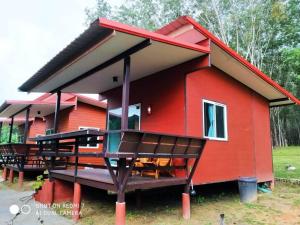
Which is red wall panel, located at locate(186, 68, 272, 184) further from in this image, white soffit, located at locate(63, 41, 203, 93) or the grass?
the grass

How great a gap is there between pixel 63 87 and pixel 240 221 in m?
5.59

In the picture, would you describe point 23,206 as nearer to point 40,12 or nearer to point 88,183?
point 88,183

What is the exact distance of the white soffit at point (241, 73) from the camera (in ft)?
21.2

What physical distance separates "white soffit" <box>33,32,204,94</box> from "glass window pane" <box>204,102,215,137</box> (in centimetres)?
146

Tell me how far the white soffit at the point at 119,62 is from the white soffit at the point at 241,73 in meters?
1.08

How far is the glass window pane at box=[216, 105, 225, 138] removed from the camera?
272 inches

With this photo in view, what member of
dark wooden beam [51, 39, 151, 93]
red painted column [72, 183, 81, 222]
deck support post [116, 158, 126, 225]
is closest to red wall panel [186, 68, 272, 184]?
dark wooden beam [51, 39, 151, 93]

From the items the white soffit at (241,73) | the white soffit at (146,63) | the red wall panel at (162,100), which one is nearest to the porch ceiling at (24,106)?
the white soffit at (146,63)

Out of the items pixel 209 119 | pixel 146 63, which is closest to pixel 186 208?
pixel 209 119

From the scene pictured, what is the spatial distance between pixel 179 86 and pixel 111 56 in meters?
1.78

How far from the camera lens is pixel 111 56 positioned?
5121mm

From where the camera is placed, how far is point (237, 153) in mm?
7449

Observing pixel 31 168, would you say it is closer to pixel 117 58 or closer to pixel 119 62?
pixel 119 62

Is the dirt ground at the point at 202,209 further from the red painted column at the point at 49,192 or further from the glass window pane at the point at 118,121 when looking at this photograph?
the glass window pane at the point at 118,121
